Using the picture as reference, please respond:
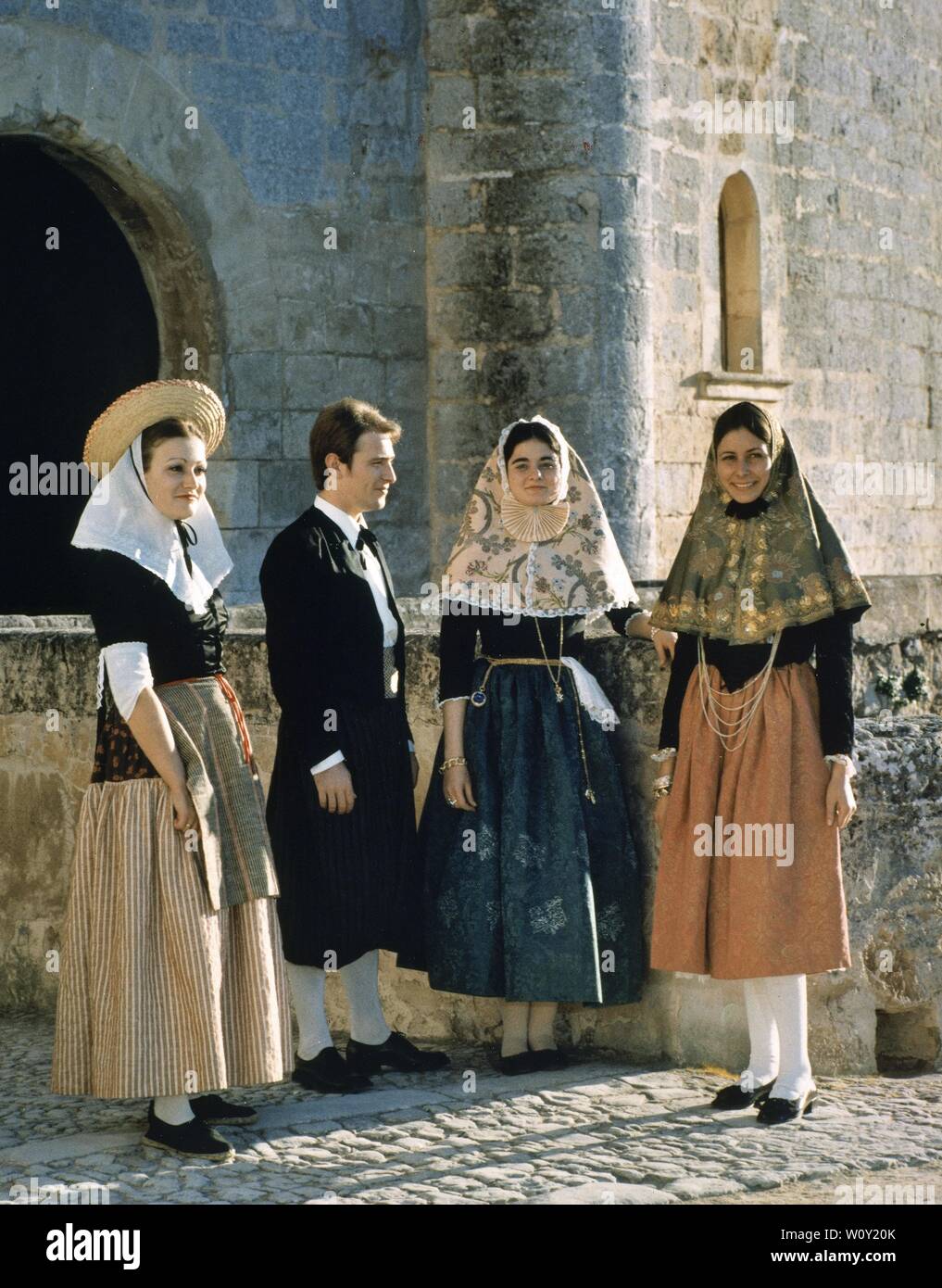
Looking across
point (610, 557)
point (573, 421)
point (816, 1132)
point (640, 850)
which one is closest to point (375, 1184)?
point (816, 1132)

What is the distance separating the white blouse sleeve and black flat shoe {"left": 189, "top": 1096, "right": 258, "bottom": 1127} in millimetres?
930

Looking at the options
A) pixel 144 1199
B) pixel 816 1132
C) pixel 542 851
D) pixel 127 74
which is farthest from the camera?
pixel 127 74

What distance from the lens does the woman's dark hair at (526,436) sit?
4.69 m

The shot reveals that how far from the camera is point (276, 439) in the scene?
842 centimetres

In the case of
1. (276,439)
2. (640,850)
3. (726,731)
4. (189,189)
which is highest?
(189,189)

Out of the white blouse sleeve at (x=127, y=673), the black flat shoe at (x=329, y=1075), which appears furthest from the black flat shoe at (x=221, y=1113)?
the white blouse sleeve at (x=127, y=673)

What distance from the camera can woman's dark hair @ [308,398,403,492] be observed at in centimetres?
461

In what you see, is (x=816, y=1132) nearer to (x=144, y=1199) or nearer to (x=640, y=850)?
(x=640, y=850)

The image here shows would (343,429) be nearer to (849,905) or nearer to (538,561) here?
(538,561)

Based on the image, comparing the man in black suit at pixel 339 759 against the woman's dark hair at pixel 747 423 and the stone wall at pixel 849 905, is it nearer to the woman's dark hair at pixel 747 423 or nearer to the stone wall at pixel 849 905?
the stone wall at pixel 849 905

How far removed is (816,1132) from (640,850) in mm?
913

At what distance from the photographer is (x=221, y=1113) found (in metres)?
4.25

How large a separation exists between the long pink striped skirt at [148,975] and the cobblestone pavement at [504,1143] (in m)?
0.18

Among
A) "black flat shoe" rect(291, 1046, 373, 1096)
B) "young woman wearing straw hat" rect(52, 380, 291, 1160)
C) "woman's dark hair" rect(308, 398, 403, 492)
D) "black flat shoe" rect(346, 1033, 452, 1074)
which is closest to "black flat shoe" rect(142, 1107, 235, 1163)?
"young woman wearing straw hat" rect(52, 380, 291, 1160)
